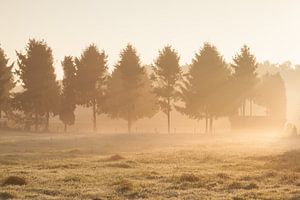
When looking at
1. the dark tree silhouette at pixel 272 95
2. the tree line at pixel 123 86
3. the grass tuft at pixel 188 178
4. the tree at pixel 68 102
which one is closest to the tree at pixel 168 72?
the tree line at pixel 123 86

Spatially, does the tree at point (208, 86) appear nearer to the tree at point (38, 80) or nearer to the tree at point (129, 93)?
the tree at point (129, 93)

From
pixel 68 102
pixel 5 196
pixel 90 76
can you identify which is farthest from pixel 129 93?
pixel 5 196

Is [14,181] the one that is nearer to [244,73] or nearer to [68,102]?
[68,102]

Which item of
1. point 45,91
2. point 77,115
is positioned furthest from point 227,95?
point 77,115

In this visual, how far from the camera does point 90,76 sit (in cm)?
8644

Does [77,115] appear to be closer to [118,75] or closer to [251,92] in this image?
[118,75]

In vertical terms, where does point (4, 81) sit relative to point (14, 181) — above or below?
above

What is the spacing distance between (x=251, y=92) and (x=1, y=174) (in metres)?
69.4

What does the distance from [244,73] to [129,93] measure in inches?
807

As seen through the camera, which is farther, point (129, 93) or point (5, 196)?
point (129, 93)

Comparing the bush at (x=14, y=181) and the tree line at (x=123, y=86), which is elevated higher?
the tree line at (x=123, y=86)

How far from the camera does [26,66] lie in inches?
3278

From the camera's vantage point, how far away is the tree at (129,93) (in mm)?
86188

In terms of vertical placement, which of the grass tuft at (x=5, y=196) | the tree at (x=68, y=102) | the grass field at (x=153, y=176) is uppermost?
the tree at (x=68, y=102)
